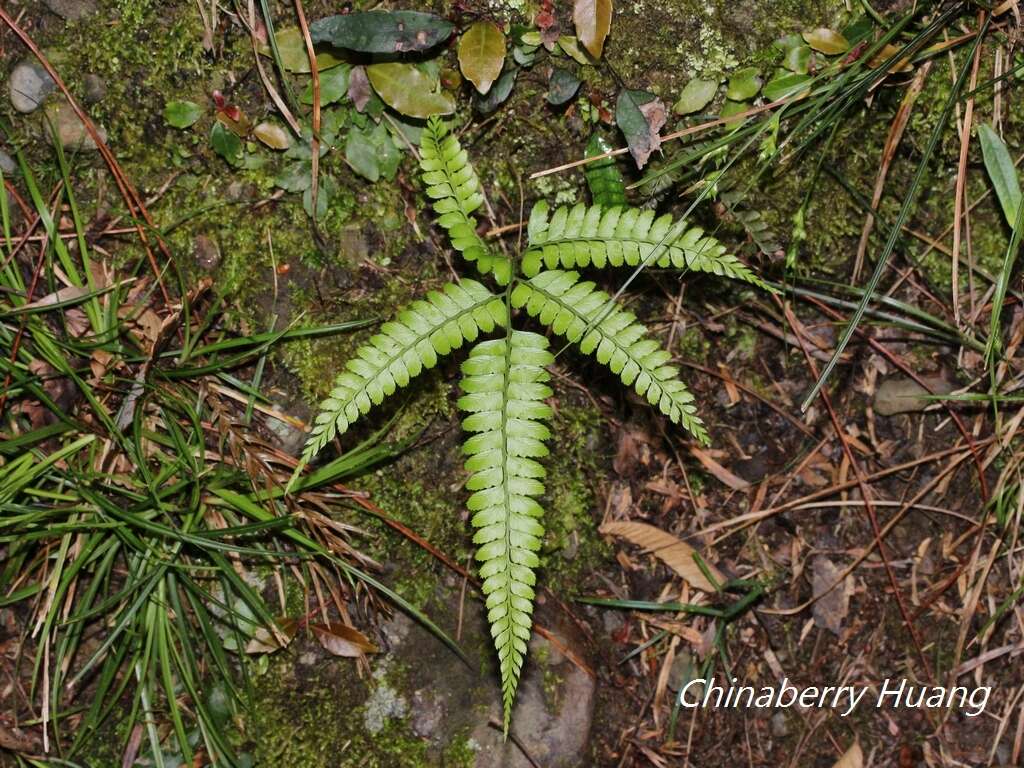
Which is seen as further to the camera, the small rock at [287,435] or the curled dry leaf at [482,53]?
the small rock at [287,435]

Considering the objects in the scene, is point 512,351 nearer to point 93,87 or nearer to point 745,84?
point 745,84

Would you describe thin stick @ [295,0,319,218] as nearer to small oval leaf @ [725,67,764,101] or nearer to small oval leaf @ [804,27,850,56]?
small oval leaf @ [725,67,764,101]

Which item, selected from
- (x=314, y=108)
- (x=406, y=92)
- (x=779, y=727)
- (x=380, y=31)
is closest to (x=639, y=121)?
(x=406, y=92)

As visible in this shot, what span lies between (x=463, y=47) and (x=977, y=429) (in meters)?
2.44

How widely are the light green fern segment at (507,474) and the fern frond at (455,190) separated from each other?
29cm

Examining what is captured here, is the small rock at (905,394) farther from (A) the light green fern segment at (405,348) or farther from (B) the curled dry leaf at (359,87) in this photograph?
(B) the curled dry leaf at (359,87)

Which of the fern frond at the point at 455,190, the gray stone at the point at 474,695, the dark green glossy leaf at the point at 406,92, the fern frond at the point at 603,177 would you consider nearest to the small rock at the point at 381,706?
the gray stone at the point at 474,695

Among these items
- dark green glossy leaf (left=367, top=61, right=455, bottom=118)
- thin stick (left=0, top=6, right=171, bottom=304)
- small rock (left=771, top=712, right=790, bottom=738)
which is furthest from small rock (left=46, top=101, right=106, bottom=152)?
small rock (left=771, top=712, right=790, bottom=738)

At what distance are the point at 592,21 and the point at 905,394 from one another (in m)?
1.90

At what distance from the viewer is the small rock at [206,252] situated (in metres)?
3.18

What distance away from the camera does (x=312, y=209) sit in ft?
10.3

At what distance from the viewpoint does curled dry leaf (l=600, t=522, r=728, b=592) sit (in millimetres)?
3455

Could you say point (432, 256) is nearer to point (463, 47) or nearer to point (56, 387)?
point (463, 47)

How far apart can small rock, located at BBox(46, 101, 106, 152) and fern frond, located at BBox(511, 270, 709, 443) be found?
1.63m
